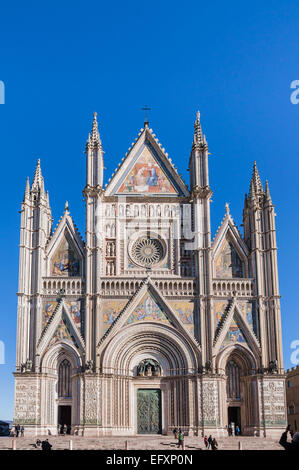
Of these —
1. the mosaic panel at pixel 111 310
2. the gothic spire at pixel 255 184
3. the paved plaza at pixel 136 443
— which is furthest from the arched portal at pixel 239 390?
the gothic spire at pixel 255 184

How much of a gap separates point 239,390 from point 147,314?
7155 millimetres

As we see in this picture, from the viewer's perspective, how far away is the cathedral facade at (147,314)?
35.5 metres

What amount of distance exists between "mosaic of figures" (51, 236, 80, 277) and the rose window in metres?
3.61

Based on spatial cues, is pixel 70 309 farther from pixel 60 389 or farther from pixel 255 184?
pixel 255 184

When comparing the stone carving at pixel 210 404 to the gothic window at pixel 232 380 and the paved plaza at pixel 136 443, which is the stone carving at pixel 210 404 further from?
the gothic window at pixel 232 380

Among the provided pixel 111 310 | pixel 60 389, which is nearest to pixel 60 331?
pixel 111 310

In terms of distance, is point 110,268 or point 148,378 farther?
point 110,268

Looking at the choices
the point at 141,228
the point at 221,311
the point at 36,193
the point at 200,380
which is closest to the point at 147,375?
the point at 200,380

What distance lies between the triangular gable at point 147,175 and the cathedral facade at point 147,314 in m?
0.10

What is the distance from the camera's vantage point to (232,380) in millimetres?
37406

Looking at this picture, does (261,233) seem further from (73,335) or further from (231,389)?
(73,335)

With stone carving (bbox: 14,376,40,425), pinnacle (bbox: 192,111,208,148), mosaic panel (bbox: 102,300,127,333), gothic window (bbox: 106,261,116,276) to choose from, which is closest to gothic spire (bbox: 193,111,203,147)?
pinnacle (bbox: 192,111,208,148)

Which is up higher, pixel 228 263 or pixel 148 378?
pixel 228 263

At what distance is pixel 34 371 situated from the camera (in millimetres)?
35562
